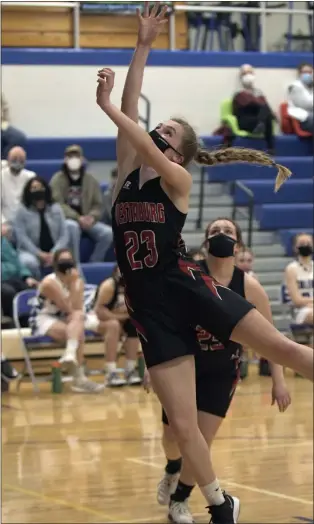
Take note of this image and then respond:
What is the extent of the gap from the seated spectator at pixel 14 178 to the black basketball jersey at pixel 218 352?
24.0 ft

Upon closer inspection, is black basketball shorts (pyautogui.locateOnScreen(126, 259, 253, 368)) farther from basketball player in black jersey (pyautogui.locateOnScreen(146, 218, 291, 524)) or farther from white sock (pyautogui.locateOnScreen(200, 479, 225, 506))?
basketball player in black jersey (pyautogui.locateOnScreen(146, 218, 291, 524))

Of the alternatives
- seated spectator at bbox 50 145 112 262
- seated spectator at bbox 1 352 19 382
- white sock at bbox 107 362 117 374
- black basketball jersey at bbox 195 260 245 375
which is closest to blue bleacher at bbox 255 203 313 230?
seated spectator at bbox 50 145 112 262

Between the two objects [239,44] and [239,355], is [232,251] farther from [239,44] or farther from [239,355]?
[239,44]

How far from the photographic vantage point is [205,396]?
5.76m

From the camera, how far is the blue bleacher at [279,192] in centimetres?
1502

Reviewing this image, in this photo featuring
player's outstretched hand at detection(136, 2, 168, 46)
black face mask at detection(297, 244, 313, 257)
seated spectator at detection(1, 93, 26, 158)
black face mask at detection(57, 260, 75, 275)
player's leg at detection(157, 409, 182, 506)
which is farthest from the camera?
seated spectator at detection(1, 93, 26, 158)

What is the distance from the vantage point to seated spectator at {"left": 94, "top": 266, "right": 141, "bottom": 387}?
11281mm

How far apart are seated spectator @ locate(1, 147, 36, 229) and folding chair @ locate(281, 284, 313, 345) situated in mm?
3302

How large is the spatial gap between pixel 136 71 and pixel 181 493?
261 centimetres

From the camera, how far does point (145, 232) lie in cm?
448

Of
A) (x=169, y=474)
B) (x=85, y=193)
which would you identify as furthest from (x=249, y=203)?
(x=169, y=474)

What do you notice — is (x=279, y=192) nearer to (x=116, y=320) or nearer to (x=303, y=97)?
(x=303, y=97)

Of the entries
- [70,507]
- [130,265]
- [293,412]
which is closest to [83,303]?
[293,412]

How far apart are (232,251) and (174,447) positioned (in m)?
1.31
